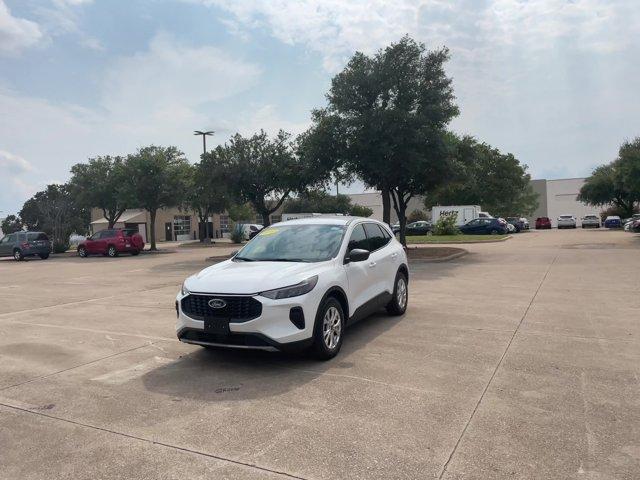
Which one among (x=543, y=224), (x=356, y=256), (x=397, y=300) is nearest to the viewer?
(x=356, y=256)

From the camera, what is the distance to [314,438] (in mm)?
3947

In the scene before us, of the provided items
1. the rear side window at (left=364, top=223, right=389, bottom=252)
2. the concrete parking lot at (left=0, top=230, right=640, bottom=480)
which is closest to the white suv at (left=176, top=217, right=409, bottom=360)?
the rear side window at (left=364, top=223, right=389, bottom=252)

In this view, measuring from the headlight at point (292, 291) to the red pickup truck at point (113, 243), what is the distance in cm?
2755

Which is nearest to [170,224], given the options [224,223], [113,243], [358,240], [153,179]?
[224,223]

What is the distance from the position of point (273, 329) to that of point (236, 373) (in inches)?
28.3

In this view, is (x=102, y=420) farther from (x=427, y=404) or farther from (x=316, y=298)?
(x=427, y=404)

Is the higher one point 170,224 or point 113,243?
point 170,224

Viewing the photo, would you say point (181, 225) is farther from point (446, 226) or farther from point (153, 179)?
point (446, 226)

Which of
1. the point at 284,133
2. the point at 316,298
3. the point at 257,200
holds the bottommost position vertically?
the point at 316,298

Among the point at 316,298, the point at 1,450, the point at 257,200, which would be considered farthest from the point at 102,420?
the point at 257,200

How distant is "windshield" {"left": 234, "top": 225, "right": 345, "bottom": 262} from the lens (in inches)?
257

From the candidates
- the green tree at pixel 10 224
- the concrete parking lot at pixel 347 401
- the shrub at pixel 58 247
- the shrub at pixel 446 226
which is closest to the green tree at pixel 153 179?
the shrub at pixel 58 247

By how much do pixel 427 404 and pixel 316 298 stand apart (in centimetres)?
170

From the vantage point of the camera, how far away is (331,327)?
6.01 m
